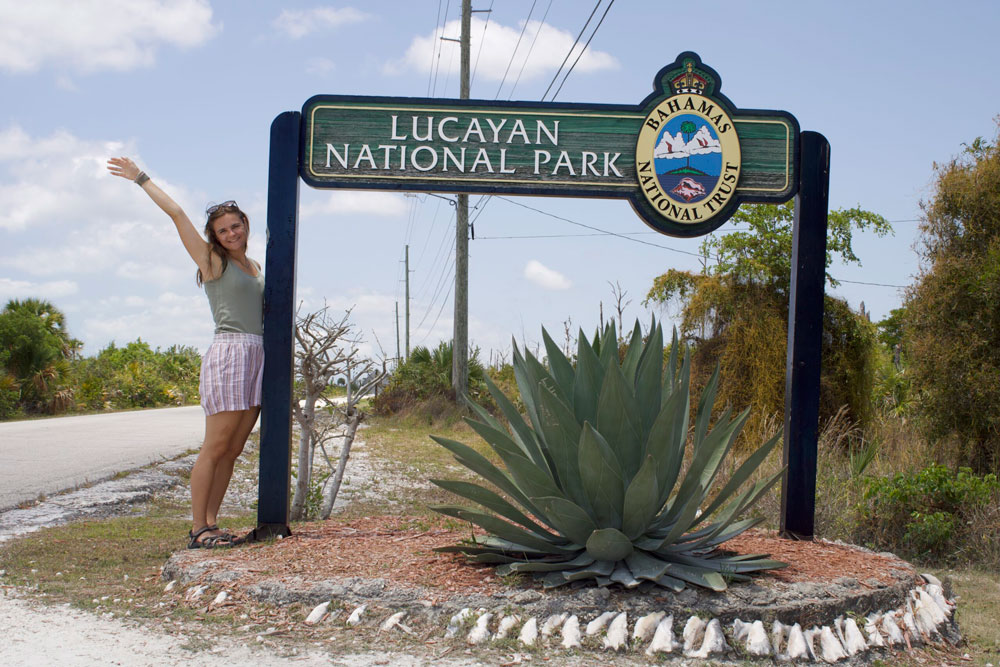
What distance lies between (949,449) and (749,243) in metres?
5.39

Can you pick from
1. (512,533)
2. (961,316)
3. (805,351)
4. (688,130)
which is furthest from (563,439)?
(961,316)

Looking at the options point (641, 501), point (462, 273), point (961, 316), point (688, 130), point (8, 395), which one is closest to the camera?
point (641, 501)

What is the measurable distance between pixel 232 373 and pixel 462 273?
15264 millimetres

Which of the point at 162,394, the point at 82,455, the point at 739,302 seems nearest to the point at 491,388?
the point at 739,302

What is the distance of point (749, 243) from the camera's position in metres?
13.5

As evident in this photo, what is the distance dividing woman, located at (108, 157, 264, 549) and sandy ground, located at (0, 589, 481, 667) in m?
1.39

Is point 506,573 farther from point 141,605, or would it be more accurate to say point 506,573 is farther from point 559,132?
point 559,132

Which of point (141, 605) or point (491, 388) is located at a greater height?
point (491, 388)

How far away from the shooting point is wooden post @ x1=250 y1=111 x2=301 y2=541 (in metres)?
5.71

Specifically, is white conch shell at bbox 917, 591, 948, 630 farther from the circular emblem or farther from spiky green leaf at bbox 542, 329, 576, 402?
the circular emblem

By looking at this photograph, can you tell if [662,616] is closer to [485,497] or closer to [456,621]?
[456,621]

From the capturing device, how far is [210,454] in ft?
18.1

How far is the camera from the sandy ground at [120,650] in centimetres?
362

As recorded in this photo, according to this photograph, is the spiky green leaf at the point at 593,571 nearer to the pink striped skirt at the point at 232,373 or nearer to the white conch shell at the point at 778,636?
the white conch shell at the point at 778,636
